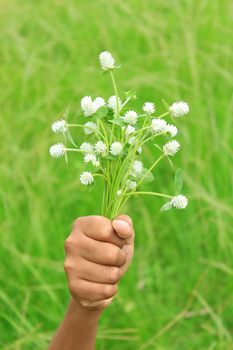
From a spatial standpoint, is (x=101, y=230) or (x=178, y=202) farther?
(x=101, y=230)

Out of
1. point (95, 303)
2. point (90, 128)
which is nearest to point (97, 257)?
point (95, 303)

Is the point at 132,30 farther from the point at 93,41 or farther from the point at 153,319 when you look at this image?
the point at 153,319

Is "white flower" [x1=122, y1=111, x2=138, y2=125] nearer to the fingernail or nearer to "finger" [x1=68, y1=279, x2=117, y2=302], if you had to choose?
the fingernail

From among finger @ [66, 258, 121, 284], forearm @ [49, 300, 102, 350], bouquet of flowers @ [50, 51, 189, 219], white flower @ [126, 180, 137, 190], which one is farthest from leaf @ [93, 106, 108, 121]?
forearm @ [49, 300, 102, 350]

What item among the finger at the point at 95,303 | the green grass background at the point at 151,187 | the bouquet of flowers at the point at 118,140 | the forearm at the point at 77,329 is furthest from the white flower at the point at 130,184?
the green grass background at the point at 151,187

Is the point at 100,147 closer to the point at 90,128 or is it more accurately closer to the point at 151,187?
the point at 90,128

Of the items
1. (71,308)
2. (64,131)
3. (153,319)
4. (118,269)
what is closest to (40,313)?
(153,319)
